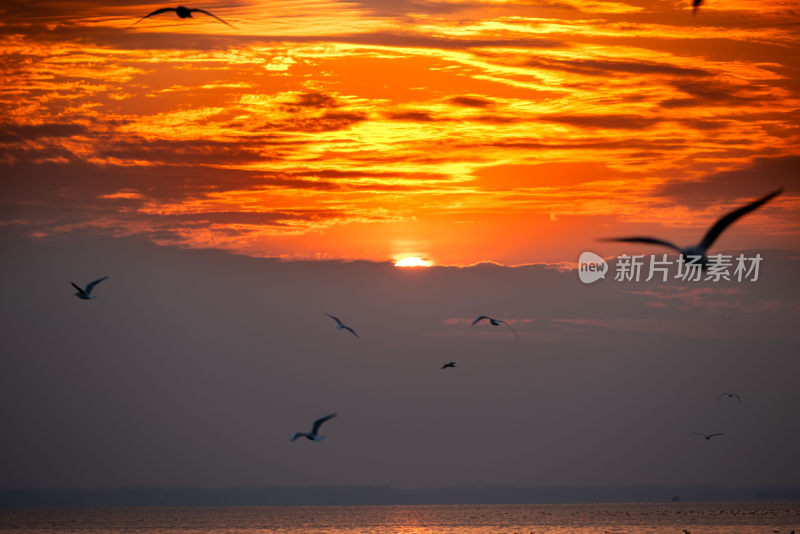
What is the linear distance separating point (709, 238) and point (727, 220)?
162cm

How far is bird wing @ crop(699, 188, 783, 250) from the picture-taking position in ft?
83.5

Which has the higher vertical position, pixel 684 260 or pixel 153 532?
pixel 684 260

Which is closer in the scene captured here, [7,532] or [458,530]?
[458,530]

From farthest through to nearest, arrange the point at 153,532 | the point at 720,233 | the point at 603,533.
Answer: the point at 153,532 → the point at 603,533 → the point at 720,233

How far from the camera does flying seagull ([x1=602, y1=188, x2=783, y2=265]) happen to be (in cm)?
2558

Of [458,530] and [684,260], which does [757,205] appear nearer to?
[684,260]

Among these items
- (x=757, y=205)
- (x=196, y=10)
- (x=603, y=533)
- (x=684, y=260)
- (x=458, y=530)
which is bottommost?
(x=458, y=530)

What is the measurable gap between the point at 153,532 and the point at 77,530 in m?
14.2

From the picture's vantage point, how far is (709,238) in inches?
1151

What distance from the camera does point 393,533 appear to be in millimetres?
145875

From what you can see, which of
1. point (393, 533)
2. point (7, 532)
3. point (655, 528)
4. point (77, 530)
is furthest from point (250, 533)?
point (655, 528)

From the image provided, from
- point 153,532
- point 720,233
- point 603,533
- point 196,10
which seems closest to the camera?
point 720,233

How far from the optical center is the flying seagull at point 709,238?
25.6m

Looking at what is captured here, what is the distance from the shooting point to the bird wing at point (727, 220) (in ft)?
83.5
